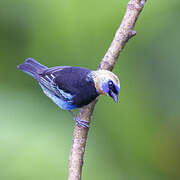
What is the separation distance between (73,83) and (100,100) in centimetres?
69

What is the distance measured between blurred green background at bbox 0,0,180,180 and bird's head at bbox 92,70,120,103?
2.60ft

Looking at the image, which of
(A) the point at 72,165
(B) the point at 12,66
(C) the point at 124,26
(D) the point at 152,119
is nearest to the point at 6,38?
(B) the point at 12,66

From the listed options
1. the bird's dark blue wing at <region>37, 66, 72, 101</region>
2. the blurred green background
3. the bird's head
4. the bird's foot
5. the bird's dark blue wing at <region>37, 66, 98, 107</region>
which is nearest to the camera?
the bird's foot

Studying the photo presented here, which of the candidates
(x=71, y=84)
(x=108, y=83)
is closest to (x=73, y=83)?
(x=71, y=84)

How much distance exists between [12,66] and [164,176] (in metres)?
1.98

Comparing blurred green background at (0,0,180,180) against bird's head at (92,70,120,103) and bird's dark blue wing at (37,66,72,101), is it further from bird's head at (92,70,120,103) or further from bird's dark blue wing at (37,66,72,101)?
bird's head at (92,70,120,103)

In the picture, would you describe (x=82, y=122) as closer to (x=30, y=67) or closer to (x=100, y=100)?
(x=30, y=67)

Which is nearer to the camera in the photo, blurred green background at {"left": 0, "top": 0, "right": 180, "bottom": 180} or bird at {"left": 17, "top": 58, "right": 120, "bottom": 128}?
bird at {"left": 17, "top": 58, "right": 120, "bottom": 128}

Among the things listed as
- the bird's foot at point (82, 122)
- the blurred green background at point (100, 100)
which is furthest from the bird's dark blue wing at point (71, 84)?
the blurred green background at point (100, 100)

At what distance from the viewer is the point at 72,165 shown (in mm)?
2367

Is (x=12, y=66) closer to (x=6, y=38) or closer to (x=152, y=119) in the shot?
(x=6, y=38)

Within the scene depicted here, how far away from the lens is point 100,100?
152 inches

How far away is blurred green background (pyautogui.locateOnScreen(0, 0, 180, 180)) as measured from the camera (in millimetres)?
3439

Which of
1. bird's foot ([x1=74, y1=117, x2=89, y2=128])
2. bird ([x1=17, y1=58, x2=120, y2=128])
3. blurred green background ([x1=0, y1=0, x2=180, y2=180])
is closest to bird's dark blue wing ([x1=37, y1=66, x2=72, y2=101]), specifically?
bird ([x1=17, y1=58, x2=120, y2=128])
